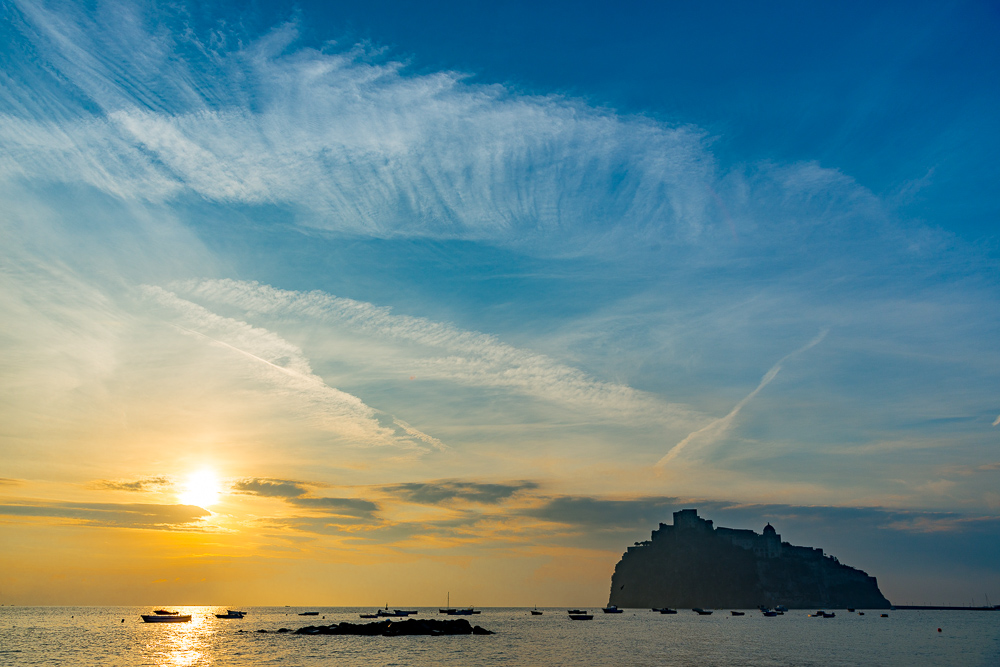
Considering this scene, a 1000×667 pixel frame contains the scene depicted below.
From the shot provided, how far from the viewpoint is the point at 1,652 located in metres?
109

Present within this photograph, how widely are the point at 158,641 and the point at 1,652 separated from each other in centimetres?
3282

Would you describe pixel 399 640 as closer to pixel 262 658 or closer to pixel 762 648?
pixel 262 658

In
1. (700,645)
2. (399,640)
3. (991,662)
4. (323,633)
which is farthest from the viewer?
(323,633)

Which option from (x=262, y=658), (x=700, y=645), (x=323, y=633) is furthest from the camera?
(x=323, y=633)

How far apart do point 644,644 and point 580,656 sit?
1201 inches

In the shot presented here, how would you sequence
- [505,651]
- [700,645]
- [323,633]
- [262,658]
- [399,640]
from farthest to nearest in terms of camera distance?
[323,633], [399,640], [700,645], [505,651], [262,658]

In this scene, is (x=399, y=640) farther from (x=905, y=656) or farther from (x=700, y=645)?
(x=905, y=656)

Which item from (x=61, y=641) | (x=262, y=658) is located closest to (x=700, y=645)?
(x=262, y=658)

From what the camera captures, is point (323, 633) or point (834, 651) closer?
point (834, 651)

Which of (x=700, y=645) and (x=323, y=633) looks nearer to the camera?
(x=700, y=645)

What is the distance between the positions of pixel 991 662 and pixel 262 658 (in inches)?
4112

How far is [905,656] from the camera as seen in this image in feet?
331

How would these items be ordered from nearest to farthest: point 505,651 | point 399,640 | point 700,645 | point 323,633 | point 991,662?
point 991,662 → point 505,651 → point 700,645 → point 399,640 → point 323,633

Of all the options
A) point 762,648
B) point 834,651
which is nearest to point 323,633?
point 762,648
